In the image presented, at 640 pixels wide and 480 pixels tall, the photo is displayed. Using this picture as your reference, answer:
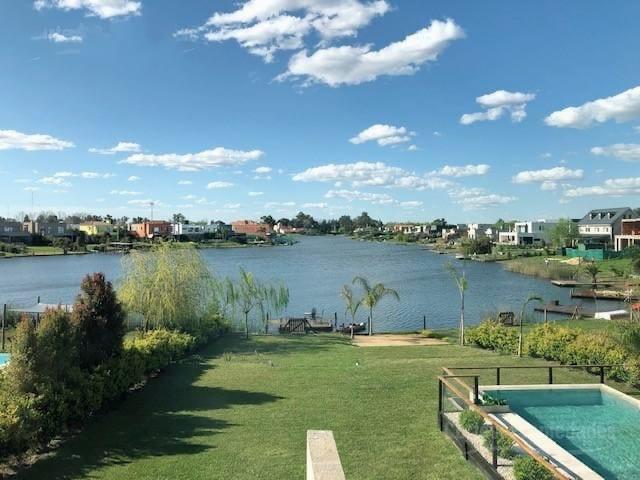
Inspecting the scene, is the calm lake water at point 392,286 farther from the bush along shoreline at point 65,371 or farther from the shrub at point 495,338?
the bush along shoreline at point 65,371

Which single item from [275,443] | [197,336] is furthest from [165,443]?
[197,336]

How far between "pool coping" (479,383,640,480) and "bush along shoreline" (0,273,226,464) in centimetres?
809

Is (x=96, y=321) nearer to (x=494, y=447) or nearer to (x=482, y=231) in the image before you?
(x=494, y=447)

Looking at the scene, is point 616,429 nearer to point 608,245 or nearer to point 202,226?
point 608,245

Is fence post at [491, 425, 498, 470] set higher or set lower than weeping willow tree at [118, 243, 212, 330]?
lower

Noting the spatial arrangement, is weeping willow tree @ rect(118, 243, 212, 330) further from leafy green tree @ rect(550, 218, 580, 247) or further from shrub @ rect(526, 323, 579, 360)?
leafy green tree @ rect(550, 218, 580, 247)

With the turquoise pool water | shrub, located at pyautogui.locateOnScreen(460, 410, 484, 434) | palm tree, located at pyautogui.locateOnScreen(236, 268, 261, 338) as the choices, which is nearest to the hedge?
shrub, located at pyautogui.locateOnScreen(460, 410, 484, 434)

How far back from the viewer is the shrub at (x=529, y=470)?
716cm

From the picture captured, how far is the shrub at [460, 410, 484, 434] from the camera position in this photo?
30.2 feet

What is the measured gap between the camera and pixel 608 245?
9106 cm

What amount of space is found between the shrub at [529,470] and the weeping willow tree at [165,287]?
55.2ft

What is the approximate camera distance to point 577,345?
54.2 feet

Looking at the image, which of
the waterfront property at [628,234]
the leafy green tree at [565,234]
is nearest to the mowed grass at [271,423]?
the waterfront property at [628,234]

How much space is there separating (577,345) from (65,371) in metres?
14.2
